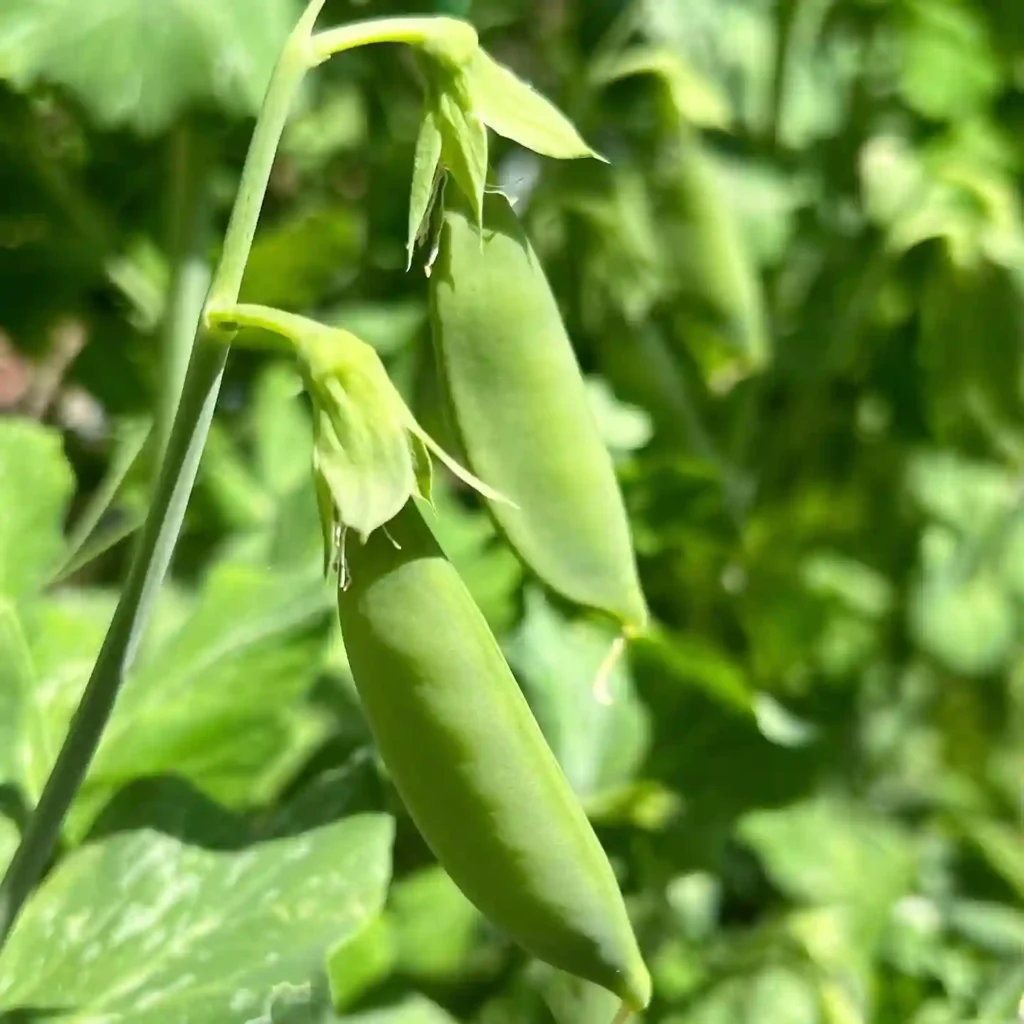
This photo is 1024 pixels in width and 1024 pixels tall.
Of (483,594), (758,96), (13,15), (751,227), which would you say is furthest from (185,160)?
(758,96)

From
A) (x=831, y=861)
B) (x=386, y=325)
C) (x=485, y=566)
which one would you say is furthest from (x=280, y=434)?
(x=831, y=861)

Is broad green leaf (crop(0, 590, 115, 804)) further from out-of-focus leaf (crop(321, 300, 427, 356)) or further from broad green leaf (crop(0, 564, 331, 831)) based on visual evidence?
out-of-focus leaf (crop(321, 300, 427, 356))

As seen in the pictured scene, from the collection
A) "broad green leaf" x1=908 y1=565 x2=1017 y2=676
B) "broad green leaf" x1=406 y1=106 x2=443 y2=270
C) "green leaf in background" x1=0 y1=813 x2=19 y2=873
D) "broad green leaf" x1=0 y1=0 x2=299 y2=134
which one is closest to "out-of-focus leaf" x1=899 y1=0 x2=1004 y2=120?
"broad green leaf" x1=908 y1=565 x2=1017 y2=676

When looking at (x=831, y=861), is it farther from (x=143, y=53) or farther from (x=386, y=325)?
(x=143, y=53)

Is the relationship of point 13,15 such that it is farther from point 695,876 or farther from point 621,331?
point 695,876

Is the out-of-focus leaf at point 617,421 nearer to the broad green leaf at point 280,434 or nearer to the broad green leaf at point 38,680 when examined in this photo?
the broad green leaf at point 280,434

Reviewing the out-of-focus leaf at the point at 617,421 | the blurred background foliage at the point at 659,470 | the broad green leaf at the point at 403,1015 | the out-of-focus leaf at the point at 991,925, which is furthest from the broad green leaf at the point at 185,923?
the out-of-focus leaf at the point at 991,925
